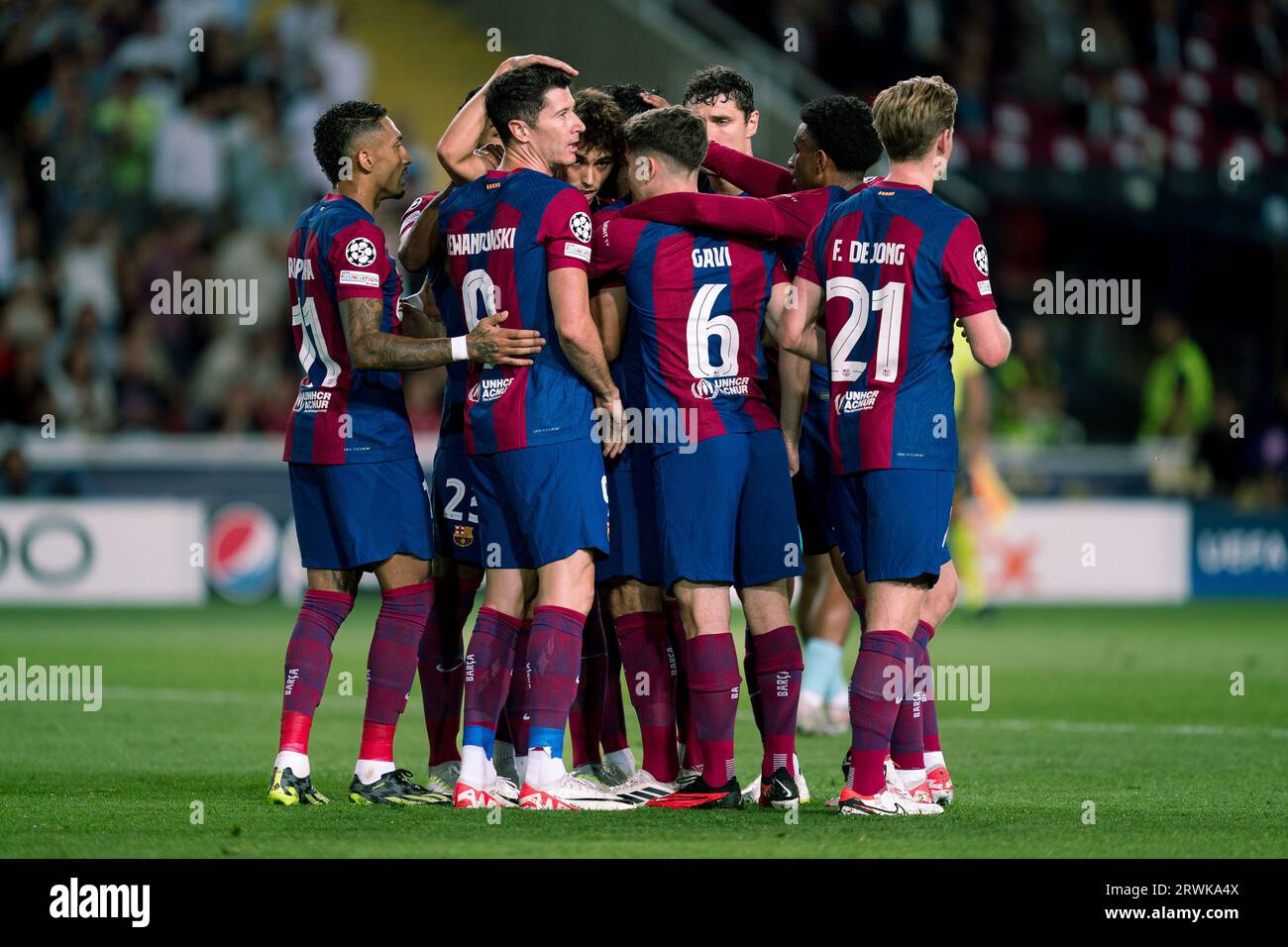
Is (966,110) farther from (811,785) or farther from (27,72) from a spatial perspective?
(811,785)

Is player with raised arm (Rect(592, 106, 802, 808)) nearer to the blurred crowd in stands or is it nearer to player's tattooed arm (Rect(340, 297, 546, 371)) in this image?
player's tattooed arm (Rect(340, 297, 546, 371))

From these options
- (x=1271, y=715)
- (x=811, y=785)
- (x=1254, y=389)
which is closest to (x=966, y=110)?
(x=1254, y=389)

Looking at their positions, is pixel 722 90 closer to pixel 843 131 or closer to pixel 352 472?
pixel 843 131

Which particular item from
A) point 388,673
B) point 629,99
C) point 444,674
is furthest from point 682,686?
point 629,99

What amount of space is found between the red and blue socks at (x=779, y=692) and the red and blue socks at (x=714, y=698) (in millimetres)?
123

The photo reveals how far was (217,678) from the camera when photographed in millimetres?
11930

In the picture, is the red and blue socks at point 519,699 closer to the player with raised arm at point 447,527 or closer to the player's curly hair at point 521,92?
the player with raised arm at point 447,527

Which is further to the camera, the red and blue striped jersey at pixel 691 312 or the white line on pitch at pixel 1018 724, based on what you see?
the white line on pitch at pixel 1018 724

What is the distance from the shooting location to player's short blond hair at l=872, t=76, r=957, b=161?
21.8ft

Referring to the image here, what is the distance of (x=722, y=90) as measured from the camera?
7805mm

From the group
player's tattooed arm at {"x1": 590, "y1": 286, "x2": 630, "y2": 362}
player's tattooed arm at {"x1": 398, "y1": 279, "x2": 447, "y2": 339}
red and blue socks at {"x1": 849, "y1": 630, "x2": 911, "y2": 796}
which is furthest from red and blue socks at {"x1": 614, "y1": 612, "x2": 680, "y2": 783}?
player's tattooed arm at {"x1": 398, "y1": 279, "x2": 447, "y2": 339}

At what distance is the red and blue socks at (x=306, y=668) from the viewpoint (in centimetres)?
709

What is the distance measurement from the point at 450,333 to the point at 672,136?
1101 mm

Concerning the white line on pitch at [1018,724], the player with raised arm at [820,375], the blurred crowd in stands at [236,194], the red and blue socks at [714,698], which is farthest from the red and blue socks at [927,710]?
the blurred crowd in stands at [236,194]
